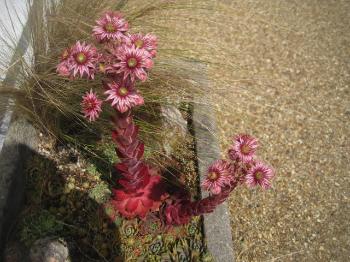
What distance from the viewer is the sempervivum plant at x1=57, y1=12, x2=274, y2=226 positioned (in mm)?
1596

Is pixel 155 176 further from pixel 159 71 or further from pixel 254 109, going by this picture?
pixel 254 109

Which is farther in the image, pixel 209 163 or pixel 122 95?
pixel 209 163

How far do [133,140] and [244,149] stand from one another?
536mm

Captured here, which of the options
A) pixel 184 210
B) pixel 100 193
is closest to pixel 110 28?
pixel 184 210

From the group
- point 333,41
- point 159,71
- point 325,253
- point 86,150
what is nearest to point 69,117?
point 86,150

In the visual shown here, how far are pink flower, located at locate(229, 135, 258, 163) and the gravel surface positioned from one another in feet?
3.38

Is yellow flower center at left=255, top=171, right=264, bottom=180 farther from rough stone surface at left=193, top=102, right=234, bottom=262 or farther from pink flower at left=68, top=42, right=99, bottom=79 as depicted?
pink flower at left=68, top=42, right=99, bottom=79

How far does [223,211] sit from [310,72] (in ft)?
6.51

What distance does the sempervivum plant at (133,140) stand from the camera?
1.60 m

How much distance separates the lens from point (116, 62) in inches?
63.4

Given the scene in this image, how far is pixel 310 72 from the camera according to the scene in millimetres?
3904

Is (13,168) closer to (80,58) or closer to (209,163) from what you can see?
(80,58)

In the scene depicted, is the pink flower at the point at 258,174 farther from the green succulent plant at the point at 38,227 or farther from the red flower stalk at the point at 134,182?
the green succulent plant at the point at 38,227

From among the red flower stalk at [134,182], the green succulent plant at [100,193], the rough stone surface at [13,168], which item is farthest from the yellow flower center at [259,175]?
the rough stone surface at [13,168]
